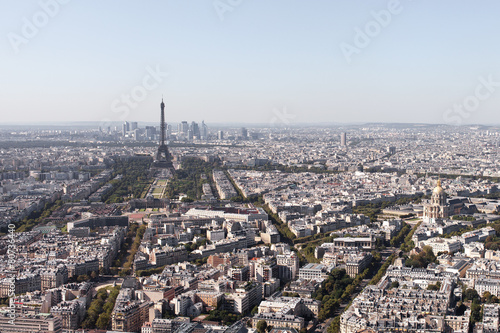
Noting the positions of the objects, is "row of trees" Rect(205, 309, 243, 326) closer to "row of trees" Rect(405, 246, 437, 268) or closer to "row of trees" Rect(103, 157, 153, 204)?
"row of trees" Rect(405, 246, 437, 268)

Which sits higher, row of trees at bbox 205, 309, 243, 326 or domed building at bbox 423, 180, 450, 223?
domed building at bbox 423, 180, 450, 223

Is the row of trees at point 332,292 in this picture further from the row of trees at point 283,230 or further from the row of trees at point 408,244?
the row of trees at point 283,230

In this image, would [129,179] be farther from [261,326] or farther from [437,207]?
[261,326]

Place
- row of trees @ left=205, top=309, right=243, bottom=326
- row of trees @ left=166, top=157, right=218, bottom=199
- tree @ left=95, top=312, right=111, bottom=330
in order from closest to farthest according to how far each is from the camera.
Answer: tree @ left=95, top=312, right=111, bottom=330 → row of trees @ left=205, top=309, right=243, bottom=326 → row of trees @ left=166, top=157, right=218, bottom=199

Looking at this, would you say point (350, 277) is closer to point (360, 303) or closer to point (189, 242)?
point (360, 303)

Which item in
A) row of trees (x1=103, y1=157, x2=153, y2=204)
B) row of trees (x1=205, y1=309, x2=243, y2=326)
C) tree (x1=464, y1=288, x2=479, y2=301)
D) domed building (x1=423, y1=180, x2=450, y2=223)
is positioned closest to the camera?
row of trees (x1=205, y1=309, x2=243, y2=326)

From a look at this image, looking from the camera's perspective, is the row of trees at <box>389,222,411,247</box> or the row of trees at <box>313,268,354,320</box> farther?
the row of trees at <box>389,222,411,247</box>

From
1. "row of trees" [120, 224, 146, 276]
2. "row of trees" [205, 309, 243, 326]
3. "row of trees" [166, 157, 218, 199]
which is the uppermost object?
"row of trees" [120, 224, 146, 276]

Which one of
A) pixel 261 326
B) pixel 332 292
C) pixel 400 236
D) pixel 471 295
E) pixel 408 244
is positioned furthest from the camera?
pixel 400 236

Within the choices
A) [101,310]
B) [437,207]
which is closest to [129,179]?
[437,207]

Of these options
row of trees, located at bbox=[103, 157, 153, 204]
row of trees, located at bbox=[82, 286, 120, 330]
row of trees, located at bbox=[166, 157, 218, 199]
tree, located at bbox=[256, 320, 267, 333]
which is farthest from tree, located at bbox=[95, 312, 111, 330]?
row of trees, located at bbox=[166, 157, 218, 199]

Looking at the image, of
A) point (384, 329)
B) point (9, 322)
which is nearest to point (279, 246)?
point (384, 329)
